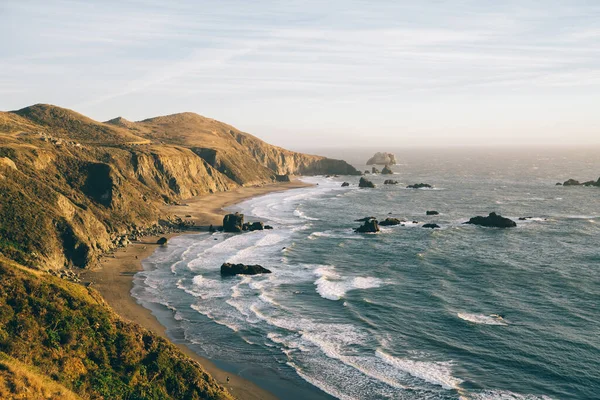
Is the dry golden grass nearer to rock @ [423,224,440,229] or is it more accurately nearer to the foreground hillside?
the foreground hillside

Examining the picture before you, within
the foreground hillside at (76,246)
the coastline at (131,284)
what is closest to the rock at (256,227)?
the coastline at (131,284)

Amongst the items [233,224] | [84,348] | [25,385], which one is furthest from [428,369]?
[233,224]

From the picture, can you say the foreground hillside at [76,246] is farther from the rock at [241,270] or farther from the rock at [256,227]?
the rock at [241,270]

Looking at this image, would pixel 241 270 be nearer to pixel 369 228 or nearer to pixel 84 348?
pixel 84 348

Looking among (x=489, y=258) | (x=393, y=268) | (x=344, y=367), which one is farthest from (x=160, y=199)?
Result: (x=344, y=367)

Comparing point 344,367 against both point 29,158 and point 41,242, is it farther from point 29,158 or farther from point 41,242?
point 29,158

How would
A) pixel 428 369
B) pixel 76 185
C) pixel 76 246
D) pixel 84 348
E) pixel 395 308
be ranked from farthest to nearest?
pixel 76 185 < pixel 76 246 < pixel 395 308 < pixel 428 369 < pixel 84 348
